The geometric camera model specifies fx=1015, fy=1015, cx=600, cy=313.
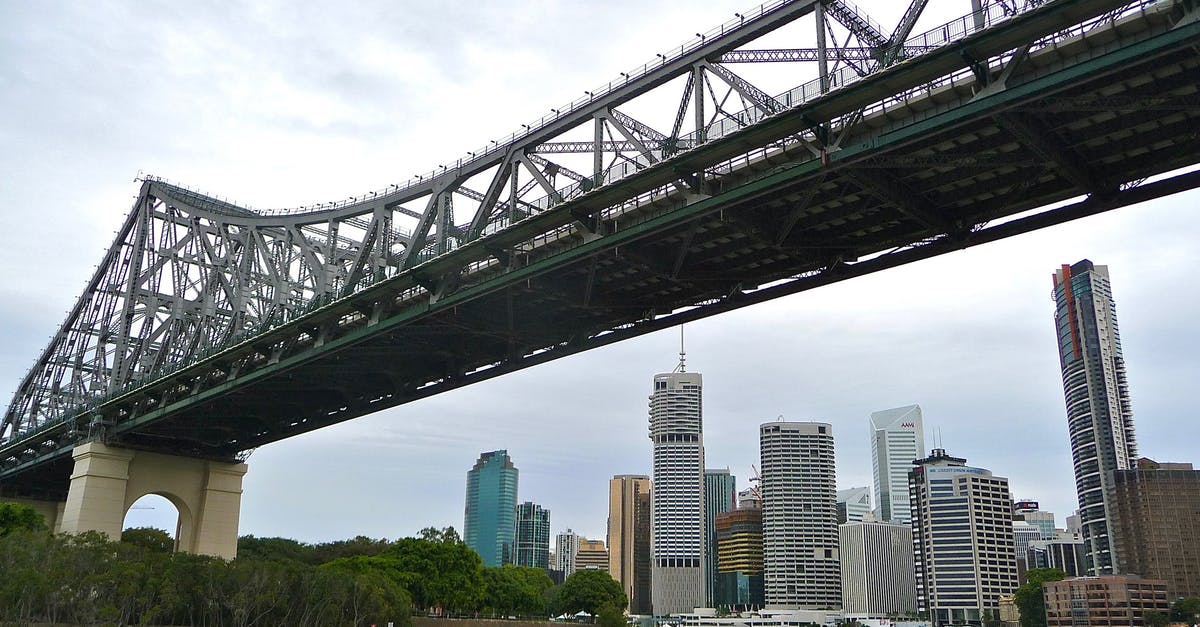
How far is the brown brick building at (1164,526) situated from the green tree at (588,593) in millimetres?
116979

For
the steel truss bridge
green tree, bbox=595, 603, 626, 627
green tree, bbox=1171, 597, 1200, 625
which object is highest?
the steel truss bridge

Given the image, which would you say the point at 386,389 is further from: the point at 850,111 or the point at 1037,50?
the point at 1037,50

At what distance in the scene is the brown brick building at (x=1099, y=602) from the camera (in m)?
144

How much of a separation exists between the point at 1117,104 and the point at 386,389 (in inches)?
1544

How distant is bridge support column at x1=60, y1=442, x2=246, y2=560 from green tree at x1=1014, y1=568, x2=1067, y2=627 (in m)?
129

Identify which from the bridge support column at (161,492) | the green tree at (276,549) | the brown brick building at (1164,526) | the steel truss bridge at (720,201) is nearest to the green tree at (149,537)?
the green tree at (276,549)

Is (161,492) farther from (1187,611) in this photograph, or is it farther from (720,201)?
(1187,611)

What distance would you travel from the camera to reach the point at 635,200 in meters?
31.2

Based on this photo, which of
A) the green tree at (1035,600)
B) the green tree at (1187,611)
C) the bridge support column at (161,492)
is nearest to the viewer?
the bridge support column at (161,492)

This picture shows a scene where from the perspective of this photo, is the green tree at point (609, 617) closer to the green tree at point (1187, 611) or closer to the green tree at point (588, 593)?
the green tree at point (588, 593)

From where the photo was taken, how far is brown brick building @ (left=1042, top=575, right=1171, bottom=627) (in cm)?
14438

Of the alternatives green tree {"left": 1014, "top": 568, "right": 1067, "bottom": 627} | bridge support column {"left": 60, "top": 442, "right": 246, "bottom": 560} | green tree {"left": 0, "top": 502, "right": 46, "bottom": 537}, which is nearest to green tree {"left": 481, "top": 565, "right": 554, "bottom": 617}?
bridge support column {"left": 60, "top": 442, "right": 246, "bottom": 560}

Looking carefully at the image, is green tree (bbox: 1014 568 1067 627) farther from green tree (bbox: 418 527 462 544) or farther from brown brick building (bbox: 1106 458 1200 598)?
green tree (bbox: 418 527 462 544)

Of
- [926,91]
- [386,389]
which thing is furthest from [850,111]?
[386,389]
